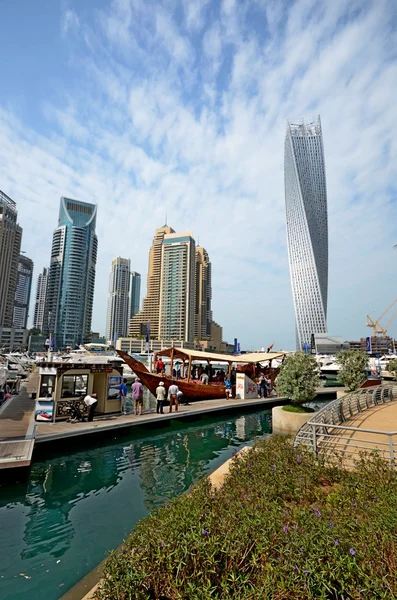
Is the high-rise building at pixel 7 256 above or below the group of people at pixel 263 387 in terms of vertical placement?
above

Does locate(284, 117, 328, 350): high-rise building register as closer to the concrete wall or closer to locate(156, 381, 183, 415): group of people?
locate(156, 381, 183, 415): group of people

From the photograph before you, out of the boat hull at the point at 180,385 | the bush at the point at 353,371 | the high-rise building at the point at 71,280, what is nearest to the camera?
the boat hull at the point at 180,385

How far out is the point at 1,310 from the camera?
123500 millimetres

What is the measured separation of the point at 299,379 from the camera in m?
15.7

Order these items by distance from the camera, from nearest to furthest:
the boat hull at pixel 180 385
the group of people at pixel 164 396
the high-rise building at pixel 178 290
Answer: the group of people at pixel 164 396 < the boat hull at pixel 180 385 < the high-rise building at pixel 178 290

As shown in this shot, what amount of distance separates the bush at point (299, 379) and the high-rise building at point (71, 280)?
151 m

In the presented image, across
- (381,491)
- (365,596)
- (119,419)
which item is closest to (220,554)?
(365,596)

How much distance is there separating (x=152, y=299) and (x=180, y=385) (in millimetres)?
148754

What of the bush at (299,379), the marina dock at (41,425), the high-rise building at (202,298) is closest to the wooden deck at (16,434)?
the marina dock at (41,425)

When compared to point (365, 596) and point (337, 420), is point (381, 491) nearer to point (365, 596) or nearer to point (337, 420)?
point (365, 596)

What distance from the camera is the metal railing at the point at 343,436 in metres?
7.95

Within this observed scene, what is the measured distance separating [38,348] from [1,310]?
2787 cm

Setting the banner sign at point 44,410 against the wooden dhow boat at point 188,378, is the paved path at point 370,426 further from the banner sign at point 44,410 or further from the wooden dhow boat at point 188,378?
the banner sign at point 44,410

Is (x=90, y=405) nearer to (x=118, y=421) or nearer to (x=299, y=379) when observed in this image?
(x=118, y=421)
